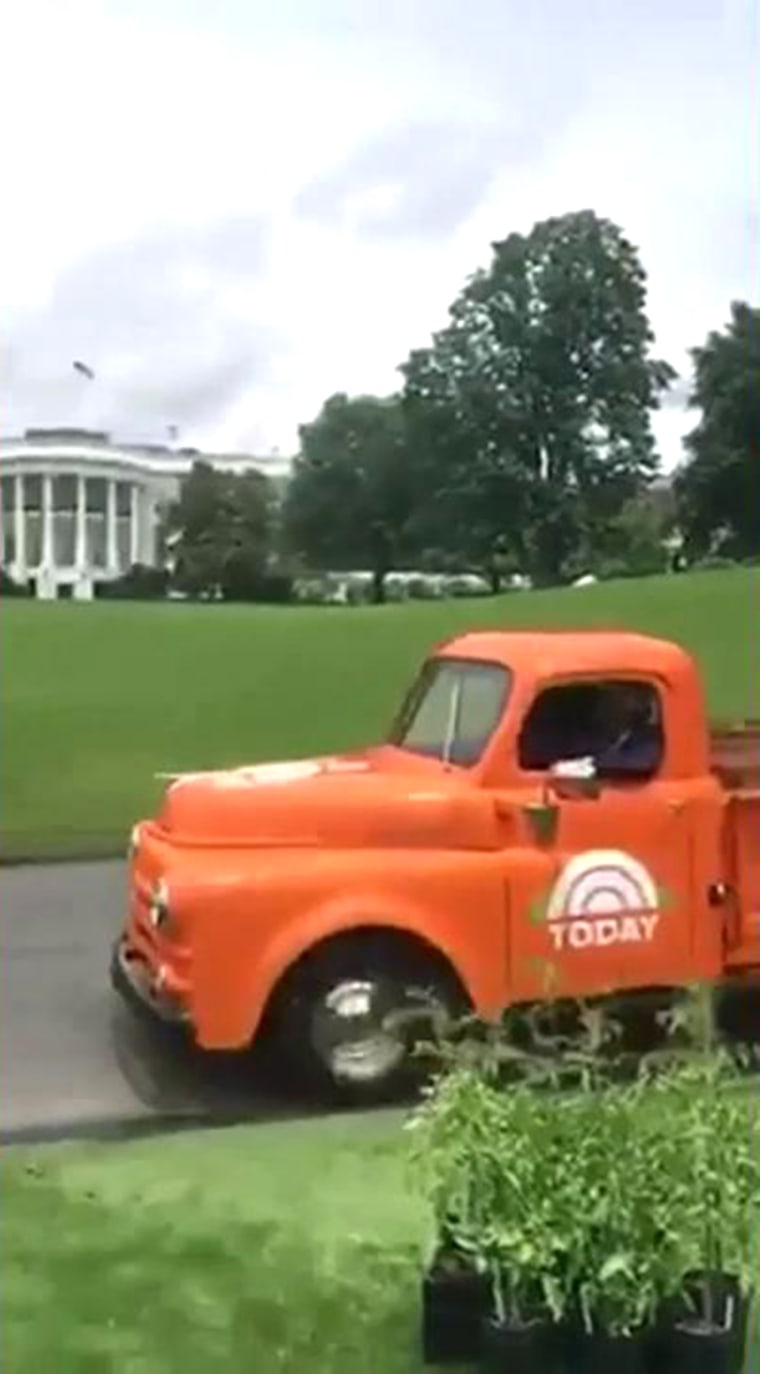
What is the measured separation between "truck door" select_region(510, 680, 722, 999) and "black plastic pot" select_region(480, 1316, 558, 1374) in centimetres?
242

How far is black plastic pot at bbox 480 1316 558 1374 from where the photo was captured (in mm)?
2736

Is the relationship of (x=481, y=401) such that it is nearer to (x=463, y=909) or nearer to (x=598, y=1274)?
(x=463, y=909)

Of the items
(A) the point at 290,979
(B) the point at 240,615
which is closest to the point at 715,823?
(A) the point at 290,979

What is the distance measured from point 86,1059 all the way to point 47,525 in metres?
1.69

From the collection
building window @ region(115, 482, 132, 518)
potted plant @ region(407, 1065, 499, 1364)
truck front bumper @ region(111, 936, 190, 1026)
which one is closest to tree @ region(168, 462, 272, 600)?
building window @ region(115, 482, 132, 518)

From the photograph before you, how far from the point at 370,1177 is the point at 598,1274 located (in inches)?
63.4

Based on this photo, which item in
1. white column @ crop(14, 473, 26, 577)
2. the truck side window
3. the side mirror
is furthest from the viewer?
white column @ crop(14, 473, 26, 577)

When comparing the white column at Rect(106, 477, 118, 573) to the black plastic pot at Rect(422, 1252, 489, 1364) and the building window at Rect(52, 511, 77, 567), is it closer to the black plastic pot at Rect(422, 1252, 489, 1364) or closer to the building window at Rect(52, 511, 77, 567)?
the building window at Rect(52, 511, 77, 567)

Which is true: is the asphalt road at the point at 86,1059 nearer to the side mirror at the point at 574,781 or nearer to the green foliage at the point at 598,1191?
the side mirror at the point at 574,781

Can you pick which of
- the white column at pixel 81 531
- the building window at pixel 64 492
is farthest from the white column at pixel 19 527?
the white column at pixel 81 531

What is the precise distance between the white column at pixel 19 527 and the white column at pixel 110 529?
3.24 ft

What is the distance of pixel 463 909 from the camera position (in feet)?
17.1

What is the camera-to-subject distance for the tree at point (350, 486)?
22.3ft

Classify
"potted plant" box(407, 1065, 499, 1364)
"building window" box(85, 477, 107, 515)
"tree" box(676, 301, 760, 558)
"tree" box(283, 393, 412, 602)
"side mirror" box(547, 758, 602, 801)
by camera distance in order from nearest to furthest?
"potted plant" box(407, 1065, 499, 1364) < "side mirror" box(547, 758, 602, 801) < "tree" box(676, 301, 760, 558) < "building window" box(85, 477, 107, 515) < "tree" box(283, 393, 412, 602)
